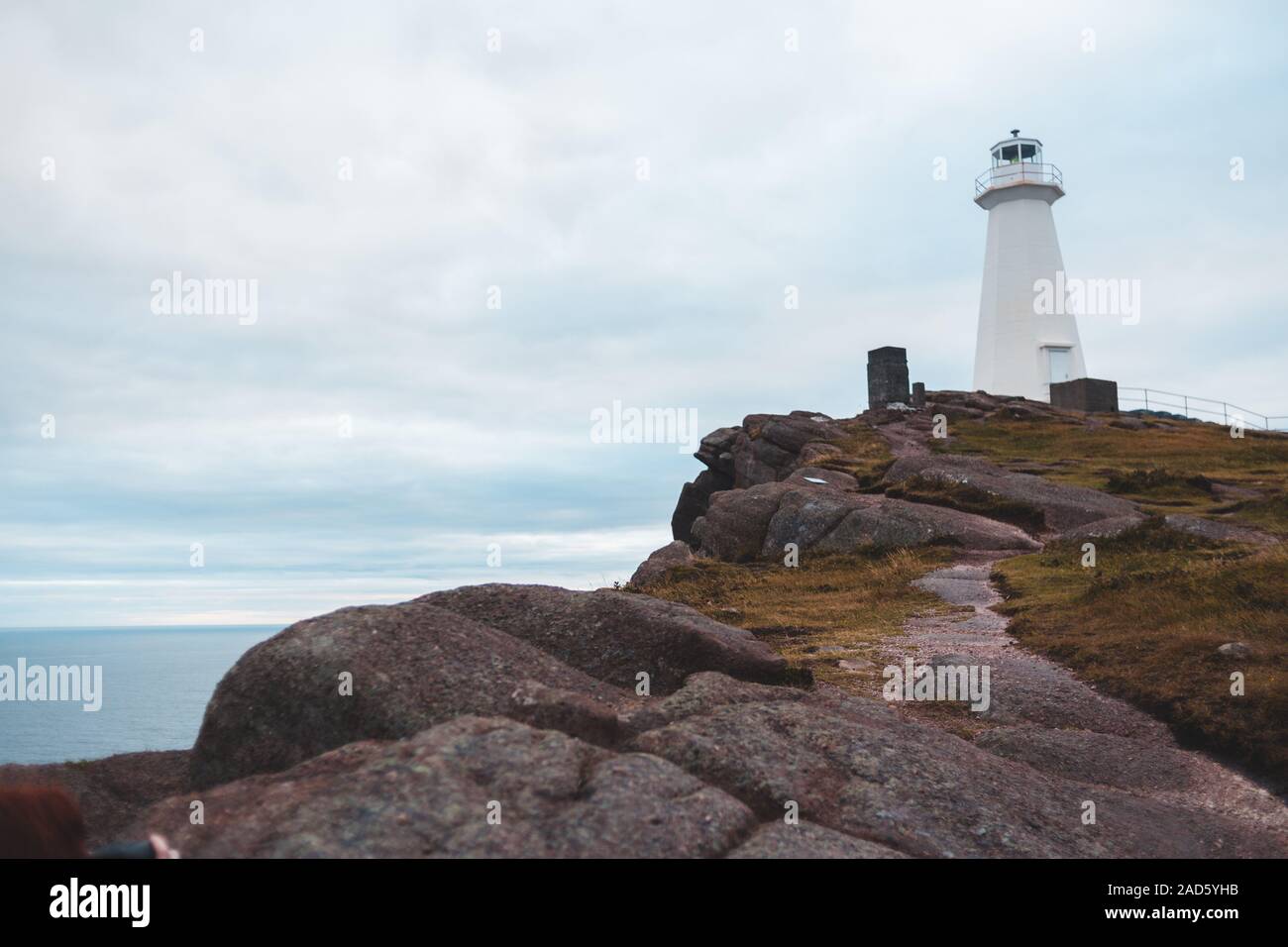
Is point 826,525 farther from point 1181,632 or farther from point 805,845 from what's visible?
point 805,845

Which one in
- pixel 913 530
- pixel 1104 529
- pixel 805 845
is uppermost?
pixel 913 530

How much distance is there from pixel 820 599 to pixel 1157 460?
34.7m

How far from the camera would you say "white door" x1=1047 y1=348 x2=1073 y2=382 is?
73062 mm

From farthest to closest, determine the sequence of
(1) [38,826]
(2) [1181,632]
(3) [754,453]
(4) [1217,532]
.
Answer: (3) [754,453]
(4) [1217,532]
(2) [1181,632]
(1) [38,826]

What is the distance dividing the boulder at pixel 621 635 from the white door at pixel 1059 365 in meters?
66.2

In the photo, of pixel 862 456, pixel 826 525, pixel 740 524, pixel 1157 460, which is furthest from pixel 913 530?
pixel 1157 460

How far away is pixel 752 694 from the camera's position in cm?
1121

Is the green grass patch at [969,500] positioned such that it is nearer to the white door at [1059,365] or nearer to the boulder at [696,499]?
the boulder at [696,499]

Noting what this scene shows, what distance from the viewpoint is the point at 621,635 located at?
13375 millimetres

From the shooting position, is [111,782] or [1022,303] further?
[1022,303]

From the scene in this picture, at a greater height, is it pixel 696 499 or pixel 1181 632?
pixel 696 499
